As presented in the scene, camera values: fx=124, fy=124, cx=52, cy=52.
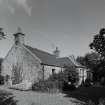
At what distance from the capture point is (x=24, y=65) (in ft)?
68.4

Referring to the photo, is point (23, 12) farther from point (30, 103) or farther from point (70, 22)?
point (30, 103)

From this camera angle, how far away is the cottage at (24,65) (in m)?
19.1

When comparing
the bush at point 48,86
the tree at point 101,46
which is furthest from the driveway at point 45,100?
the tree at point 101,46

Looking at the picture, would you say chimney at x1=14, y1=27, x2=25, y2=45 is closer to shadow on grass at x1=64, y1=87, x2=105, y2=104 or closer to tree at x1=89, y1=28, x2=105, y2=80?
shadow on grass at x1=64, y1=87, x2=105, y2=104

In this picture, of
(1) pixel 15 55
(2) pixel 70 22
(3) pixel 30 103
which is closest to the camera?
(3) pixel 30 103

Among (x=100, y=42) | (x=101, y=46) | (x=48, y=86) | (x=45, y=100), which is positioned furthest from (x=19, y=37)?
(x=101, y=46)

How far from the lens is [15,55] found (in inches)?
883

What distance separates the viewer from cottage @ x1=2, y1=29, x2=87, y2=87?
19062mm

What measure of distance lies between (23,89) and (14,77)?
522cm

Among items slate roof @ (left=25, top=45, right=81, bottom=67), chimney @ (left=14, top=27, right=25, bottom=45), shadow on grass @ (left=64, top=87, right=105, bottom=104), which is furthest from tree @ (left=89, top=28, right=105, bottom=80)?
chimney @ (left=14, top=27, right=25, bottom=45)

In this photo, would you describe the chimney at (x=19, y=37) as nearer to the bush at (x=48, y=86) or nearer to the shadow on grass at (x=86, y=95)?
the bush at (x=48, y=86)

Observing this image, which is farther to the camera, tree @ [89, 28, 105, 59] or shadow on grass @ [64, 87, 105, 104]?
tree @ [89, 28, 105, 59]

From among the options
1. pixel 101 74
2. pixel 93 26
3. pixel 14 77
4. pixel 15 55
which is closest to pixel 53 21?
pixel 93 26

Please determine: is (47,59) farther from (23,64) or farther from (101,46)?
(101,46)
